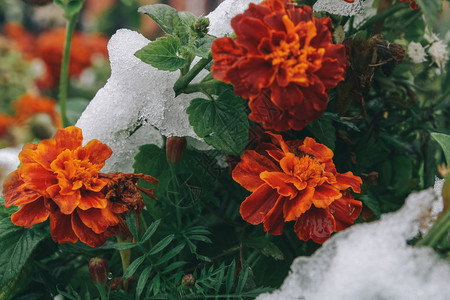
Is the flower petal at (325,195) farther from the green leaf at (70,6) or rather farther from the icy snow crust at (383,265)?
the green leaf at (70,6)

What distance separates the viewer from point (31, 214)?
321 millimetres

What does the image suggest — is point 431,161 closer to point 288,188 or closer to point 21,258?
point 288,188

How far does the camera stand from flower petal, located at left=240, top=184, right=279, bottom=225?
0.31 metres

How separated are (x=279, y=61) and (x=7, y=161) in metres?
0.34

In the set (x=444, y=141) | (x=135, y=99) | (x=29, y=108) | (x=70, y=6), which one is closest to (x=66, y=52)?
(x=70, y=6)

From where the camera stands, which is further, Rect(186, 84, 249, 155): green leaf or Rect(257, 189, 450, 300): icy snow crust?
Rect(186, 84, 249, 155): green leaf

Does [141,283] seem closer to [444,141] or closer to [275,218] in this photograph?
[275,218]

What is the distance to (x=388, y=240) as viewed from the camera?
0.23 metres

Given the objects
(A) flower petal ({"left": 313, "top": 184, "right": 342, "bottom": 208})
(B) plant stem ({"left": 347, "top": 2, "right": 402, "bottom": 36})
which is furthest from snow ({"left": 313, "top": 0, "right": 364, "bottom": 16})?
(A) flower petal ({"left": 313, "top": 184, "right": 342, "bottom": 208})

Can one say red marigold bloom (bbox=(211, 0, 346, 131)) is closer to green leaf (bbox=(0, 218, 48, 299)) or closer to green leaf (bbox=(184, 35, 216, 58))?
green leaf (bbox=(184, 35, 216, 58))

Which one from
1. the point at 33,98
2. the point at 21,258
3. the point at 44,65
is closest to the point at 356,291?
the point at 21,258

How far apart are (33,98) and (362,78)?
0.96 meters

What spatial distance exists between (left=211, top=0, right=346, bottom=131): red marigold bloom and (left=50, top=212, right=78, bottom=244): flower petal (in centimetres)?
15

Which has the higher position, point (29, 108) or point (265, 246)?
point (265, 246)
